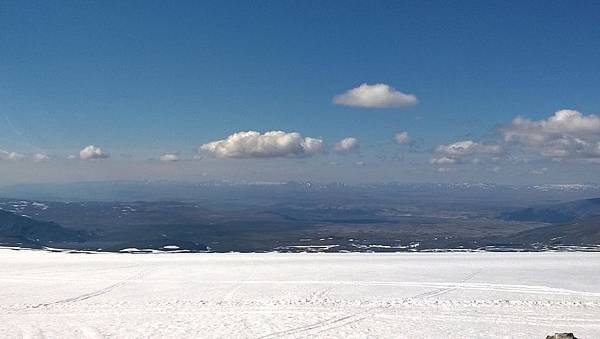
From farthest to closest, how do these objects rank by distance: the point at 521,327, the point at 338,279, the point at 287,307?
the point at 338,279 < the point at 287,307 < the point at 521,327

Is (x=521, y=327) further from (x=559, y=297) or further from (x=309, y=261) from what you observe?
(x=309, y=261)

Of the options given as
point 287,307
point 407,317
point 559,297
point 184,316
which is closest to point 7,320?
point 184,316

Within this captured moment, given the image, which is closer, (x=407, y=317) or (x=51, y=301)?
(x=407, y=317)

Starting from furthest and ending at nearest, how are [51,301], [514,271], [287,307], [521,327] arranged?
[514,271], [51,301], [287,307], [521,327]

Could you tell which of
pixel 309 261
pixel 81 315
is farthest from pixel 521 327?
pixel 309 261

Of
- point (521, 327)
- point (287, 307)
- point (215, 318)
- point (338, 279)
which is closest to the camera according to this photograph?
point (521, 327)

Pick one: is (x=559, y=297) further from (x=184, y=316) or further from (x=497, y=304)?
(x=184, y=316)
